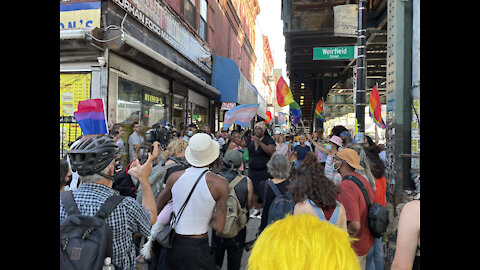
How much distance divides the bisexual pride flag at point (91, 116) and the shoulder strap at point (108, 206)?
7.34 feet

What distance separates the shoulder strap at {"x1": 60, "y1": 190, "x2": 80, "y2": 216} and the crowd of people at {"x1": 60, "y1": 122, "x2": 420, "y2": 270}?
25mm

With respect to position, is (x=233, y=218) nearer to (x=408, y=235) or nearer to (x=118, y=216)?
(x=118, y=216)

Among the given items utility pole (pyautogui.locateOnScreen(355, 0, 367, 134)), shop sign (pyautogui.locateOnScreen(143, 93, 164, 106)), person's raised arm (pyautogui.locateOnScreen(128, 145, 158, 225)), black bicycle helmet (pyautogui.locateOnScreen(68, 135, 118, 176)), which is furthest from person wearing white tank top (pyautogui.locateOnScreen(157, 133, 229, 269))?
shop sign (pyautogui.locateOnScreen(143, 93, 164, 106))

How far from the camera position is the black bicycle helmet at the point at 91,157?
208cm

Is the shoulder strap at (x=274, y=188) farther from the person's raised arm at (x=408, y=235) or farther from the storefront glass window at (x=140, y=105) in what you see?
the storefront glass window at (x=140, y=105)

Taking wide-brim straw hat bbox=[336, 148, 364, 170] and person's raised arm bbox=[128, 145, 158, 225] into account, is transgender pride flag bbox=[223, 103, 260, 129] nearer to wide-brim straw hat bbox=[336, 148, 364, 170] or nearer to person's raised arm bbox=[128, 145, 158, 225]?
wide-brim straw hat bbox=[336, 148, 364, 170]

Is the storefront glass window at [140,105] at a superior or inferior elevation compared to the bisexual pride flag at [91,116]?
superior

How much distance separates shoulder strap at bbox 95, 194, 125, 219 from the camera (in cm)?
193

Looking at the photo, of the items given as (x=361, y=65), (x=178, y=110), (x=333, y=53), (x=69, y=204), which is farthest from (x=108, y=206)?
(x=178, y=110)

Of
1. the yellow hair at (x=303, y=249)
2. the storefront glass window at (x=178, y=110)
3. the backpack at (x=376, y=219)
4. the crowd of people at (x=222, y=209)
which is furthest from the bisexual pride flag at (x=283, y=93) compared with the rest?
the yellow hair at (x=303, y=249)
